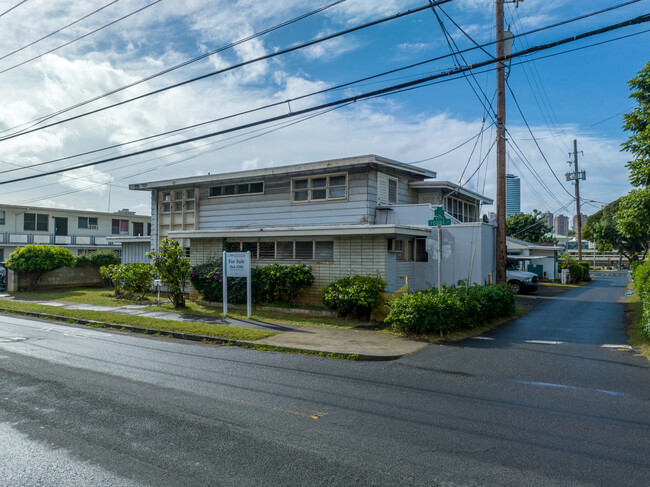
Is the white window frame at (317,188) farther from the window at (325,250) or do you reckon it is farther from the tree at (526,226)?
the tree at (526,226)

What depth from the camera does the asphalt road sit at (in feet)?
13.8

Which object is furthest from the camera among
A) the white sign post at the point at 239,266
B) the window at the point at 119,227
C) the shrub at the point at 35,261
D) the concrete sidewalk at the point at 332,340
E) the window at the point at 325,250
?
the window at the point at 119,227

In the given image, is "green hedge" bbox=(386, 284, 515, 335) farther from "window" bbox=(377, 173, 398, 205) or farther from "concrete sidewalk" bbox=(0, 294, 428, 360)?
"window" bbox=(377, 173, 398, 205)

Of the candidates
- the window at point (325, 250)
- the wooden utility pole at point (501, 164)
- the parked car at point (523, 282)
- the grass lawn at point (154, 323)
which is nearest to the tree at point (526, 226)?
the parked car at point (523, 282)

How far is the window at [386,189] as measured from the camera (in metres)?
17.1

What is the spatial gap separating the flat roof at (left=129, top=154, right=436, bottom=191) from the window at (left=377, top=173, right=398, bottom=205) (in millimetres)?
516

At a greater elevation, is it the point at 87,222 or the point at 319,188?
the point at 87,222

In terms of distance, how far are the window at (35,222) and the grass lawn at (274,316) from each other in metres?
24.1

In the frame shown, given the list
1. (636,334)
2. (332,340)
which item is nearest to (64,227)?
(332,340)

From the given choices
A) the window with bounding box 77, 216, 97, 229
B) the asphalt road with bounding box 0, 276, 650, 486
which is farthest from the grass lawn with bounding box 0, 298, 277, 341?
the window with bounding box 77, 216, 97, 229

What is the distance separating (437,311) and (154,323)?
7.97m

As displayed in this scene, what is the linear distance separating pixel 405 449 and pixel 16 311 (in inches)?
657

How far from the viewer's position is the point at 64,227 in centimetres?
3666

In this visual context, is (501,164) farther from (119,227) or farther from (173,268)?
(119,227)
